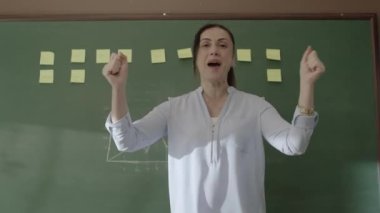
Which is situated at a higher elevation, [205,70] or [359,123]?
[205,70]

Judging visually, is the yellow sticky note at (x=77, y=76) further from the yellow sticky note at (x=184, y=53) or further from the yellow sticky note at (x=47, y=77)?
the yellow sticky note at (x=184, y=53)

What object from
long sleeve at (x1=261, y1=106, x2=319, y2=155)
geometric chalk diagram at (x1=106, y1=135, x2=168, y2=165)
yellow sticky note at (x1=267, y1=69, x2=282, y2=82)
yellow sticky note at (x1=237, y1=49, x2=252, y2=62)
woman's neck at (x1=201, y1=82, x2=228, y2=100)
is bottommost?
geometric chalk diagram at (x1=106, y1=135, x2=168, y2=165)

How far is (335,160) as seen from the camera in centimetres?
188

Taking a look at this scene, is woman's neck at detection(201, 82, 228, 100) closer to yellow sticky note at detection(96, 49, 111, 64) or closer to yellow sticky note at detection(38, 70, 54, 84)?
yellow sticky note at detection(96, 49, 111, 64)

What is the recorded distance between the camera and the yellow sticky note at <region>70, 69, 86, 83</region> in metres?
1.95

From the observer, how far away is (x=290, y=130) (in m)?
1.32

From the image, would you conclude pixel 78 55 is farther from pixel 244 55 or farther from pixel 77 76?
pixel 244 55

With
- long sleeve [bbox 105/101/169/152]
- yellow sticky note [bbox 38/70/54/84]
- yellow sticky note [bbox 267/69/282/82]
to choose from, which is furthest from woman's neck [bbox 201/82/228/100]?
yellow sticky note [bbox 38/70/54/84]

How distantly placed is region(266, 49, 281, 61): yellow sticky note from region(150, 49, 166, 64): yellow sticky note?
1.66 ft

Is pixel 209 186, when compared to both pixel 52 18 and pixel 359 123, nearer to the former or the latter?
pixel 359 123

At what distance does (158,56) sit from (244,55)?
417 mm

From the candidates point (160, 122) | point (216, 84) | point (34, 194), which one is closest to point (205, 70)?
point (216, 84)

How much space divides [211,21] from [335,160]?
891 mm

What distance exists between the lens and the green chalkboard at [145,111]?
1.86 metres
